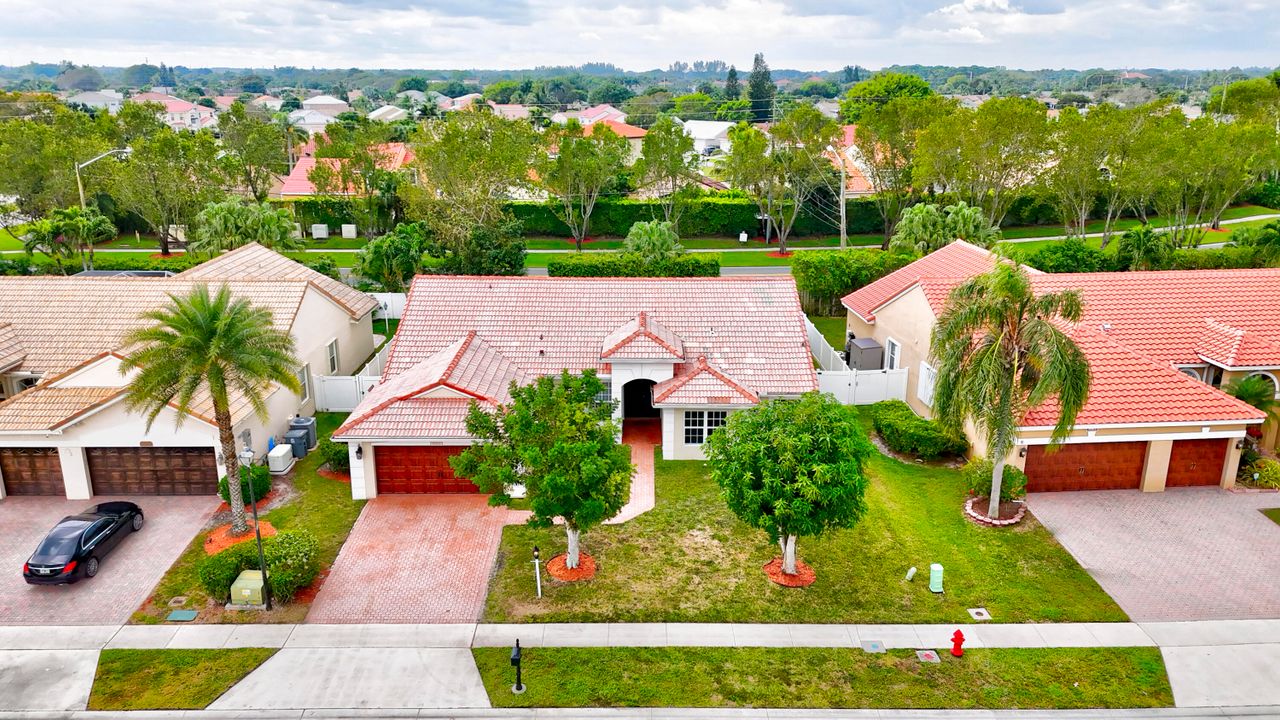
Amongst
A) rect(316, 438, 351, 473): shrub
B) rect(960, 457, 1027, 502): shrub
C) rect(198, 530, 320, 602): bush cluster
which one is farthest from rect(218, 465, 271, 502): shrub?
rect(960, 457, 1027, 502): shrub

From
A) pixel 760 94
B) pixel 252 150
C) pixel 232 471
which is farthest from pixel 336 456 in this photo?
pixel 760 94

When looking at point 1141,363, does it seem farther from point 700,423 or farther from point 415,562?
point 415,562

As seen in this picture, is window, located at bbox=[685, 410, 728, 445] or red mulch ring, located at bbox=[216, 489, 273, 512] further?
window, located at bbox=[685, 410, 728, 445]

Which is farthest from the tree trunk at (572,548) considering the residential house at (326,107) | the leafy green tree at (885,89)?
the residential house at (326,107)

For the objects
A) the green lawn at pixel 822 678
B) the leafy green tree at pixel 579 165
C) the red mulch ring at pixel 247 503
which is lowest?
the green lawn at pixel 822 678

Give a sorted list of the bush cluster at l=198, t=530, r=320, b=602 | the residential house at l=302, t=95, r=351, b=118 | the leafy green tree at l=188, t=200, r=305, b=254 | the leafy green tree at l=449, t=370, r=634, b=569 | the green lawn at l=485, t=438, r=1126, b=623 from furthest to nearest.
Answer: the residential house at l=302, t=95, r=351, b=118 < the leafy green tree at l=188, t=200, r=305, b=254 < the bush cluster at l=198, t=530, r=320, b=602 < the green lawn at l=485, t=438, r=1126, b=623 < the leafy green tree at l=449, t=370, r=634, b=569

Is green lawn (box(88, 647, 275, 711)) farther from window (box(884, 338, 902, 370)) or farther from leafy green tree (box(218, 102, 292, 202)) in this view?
leafy green tree (box(218, 102, 292, 202))

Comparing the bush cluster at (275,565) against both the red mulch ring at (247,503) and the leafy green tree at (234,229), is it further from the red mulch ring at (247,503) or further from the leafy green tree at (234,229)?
the leafy green tree at (234,229)
